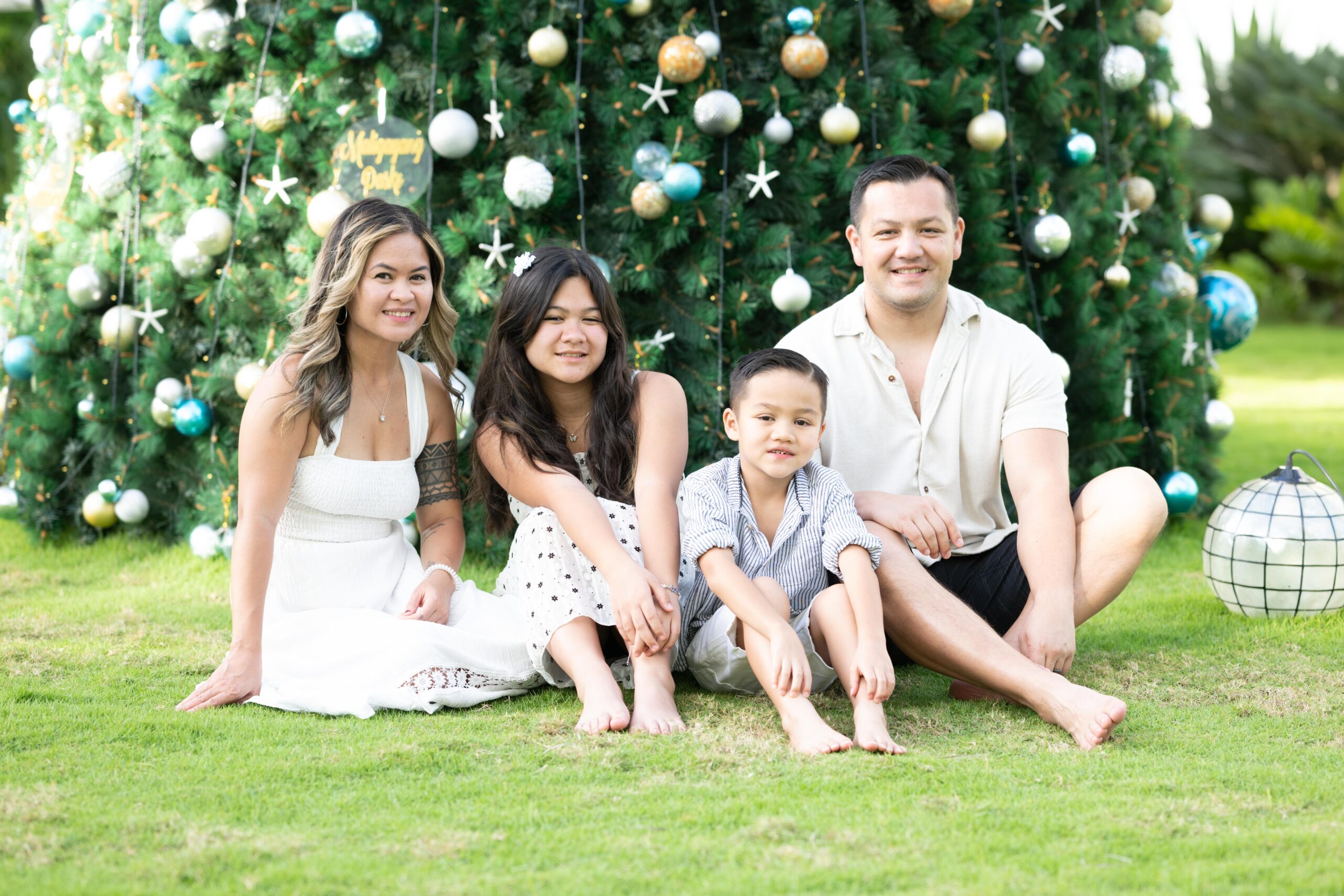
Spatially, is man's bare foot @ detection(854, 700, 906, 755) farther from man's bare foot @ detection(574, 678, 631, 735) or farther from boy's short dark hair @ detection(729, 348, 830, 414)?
boy's short dark hair @ detection(729, 348, 830, 414)

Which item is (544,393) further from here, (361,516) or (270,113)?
(270,113)

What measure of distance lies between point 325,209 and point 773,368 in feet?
6.45

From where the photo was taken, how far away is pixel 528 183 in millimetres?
3869

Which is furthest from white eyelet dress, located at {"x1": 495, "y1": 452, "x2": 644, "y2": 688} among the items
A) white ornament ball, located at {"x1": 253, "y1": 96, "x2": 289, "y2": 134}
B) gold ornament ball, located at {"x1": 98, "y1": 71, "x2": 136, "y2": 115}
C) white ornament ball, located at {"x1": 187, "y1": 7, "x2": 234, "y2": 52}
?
gold ornament ball, located at {"x1": 98, "y1": 71, "x2": 136, "y2": 115}

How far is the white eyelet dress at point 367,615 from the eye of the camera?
2684 mm

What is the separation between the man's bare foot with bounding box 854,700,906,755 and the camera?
2283 millimetres

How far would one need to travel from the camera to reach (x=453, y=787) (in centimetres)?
211

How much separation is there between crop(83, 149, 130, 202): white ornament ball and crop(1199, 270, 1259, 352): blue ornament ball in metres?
4.13

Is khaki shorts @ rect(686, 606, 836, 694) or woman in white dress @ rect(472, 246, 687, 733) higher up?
woman in white dress @ rect(472, 246, 687, 733)

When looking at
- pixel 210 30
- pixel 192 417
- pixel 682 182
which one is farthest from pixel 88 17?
pixel 682 182

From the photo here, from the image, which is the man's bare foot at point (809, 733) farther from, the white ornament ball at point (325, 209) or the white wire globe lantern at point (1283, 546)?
the white ornament ball at point (325, 209)

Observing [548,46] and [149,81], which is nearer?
[548,46]

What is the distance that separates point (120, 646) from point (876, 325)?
2.12 m

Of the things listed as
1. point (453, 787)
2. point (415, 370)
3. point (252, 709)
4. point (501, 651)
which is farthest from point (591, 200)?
point (453, 787)
